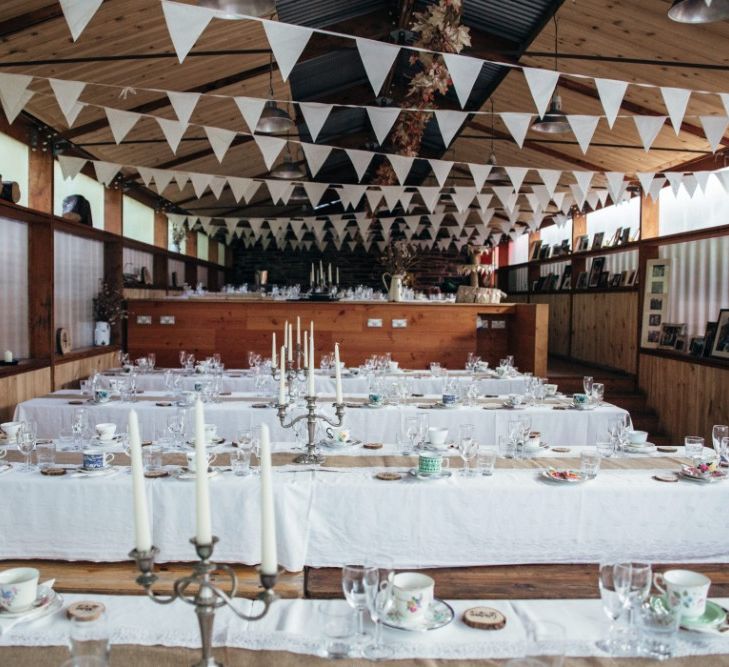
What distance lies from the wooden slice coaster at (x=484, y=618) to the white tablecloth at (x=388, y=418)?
9.80 feet

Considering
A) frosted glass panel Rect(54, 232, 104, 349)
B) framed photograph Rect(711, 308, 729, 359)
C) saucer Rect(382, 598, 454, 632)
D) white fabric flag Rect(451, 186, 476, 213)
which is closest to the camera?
saucer Rect(382, 598, 454, 632)

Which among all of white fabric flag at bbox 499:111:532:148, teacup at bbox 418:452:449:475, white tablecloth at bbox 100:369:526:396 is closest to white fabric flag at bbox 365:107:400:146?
white fabric flag at bbox 499:111:532:148

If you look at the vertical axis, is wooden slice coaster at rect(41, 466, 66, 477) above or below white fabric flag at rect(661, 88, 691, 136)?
below

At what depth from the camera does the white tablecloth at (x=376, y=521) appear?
2.71m

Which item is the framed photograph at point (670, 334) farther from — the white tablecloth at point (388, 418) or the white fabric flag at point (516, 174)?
the white tablecloth at point (388, 418)

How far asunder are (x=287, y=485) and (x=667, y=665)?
Answer: 1622mm

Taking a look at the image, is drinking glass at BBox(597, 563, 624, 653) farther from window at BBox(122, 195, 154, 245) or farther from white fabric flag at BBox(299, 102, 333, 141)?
window at BBox(122, 195, 154, 245)

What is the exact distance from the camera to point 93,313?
841cm

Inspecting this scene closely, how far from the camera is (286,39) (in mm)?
3836

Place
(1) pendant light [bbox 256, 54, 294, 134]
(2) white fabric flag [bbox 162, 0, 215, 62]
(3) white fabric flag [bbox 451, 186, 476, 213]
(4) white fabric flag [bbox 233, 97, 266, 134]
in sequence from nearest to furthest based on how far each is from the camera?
(2) white fabric flag [bbox 162, 0, 215, 62]
(4) white fabric flag [bbox 233, 97, 266, 134]
(1) pendant light [bbox 256, 54, 294, 134]
(3) white fabric flag [bbox 451, 186, 476, 213]

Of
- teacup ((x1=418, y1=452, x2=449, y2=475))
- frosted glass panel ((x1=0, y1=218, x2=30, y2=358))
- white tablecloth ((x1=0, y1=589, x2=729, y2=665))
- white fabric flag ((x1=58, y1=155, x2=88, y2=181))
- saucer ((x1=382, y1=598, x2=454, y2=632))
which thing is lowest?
white tablecloth ((x1=0, y1=589, x2=729, y2=665))

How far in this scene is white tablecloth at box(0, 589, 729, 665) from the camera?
4.84ft

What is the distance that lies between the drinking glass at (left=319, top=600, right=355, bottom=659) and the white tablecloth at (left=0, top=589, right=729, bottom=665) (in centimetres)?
2

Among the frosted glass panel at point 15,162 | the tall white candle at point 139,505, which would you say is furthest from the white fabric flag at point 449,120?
the tall white candle at point 139,505
